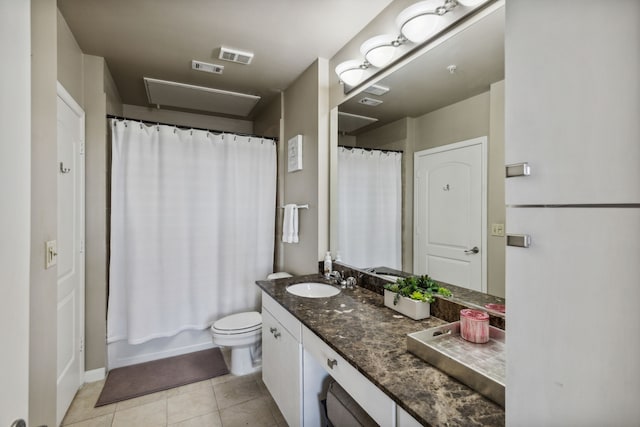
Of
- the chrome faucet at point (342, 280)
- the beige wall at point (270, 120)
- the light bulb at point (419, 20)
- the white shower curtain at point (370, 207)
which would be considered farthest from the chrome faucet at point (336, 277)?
the beige wall at point (270, 120)

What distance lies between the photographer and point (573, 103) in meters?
0.47

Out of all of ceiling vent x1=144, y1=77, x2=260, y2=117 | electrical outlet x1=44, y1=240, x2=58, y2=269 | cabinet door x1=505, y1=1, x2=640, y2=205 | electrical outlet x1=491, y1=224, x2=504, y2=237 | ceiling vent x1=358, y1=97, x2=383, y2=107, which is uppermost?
ceiling vent x1=144, y1=77, x2=260, y2=117

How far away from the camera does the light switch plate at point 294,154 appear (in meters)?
2.63

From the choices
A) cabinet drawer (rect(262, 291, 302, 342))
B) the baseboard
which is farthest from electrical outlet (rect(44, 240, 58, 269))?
the baseboard

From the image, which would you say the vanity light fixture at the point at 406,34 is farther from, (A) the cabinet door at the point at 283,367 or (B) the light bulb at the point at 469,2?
(A) the cabinet door at the point at 283,367

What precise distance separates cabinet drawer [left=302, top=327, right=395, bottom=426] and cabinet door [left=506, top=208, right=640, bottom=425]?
45 centimetres

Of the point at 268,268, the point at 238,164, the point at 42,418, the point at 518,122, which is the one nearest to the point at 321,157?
the point at 238,164

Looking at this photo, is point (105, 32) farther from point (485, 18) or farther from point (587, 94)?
point (587, 94)

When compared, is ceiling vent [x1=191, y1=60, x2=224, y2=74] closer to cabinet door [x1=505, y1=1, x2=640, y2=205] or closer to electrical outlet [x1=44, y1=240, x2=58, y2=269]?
electrical outlet [x1=44, y1=240, x2=58, y2=269]

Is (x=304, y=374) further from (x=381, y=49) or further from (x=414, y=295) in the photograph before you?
(x=381, y=49)

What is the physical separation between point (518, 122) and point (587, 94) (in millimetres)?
105

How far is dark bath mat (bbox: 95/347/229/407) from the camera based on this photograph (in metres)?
2.19

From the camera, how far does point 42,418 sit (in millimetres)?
1087

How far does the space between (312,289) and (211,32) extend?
1.89 metres
